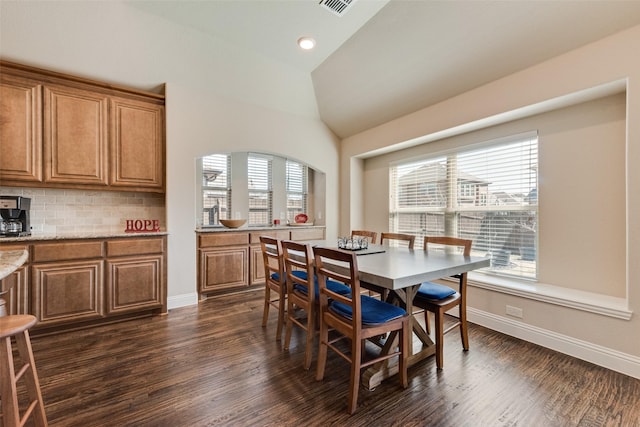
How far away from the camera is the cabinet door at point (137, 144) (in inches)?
125

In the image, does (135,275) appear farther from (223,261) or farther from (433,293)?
(433,293)

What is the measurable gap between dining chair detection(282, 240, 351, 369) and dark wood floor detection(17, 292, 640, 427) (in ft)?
0.70

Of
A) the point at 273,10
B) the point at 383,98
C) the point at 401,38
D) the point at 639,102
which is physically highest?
the point at 273,10

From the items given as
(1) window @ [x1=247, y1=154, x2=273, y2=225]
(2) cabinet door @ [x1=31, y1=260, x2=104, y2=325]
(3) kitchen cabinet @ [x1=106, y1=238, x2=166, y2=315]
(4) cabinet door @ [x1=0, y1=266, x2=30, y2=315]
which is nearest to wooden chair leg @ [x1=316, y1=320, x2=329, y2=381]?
(3) kitchen cabinet @ [x1=106, y1=238, x2=166, y2=315]

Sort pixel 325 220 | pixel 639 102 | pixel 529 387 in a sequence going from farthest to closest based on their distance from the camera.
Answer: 1. pixel 325 220
2. pixel 639 102
3. pixel 529 387

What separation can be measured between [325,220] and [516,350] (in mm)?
3244

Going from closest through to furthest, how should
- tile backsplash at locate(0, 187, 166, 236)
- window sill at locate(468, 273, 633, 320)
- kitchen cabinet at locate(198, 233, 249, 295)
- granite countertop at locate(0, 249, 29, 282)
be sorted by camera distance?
granite countertop at locate(0, 249, 29, 282)
window sill at locate(468, 273, 633, 320)
tile backsplash at locate(0, 187, 166, 236)
kitchen cabinet at locate(198, 233, 249, 295)

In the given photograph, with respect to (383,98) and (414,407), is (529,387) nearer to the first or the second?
(414,407)

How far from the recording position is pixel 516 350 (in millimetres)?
2393

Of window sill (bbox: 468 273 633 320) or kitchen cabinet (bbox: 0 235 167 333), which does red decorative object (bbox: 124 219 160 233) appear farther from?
window sill (bbox: 468 273 633 320)

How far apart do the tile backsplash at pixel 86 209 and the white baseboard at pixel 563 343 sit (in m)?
4.09

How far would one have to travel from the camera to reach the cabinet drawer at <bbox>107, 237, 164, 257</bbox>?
2.90 m

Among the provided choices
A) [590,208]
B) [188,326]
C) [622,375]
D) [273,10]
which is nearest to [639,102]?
[590,208]

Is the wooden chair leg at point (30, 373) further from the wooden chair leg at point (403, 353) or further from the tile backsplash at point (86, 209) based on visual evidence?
the tile backsplash at point (86, 209)
